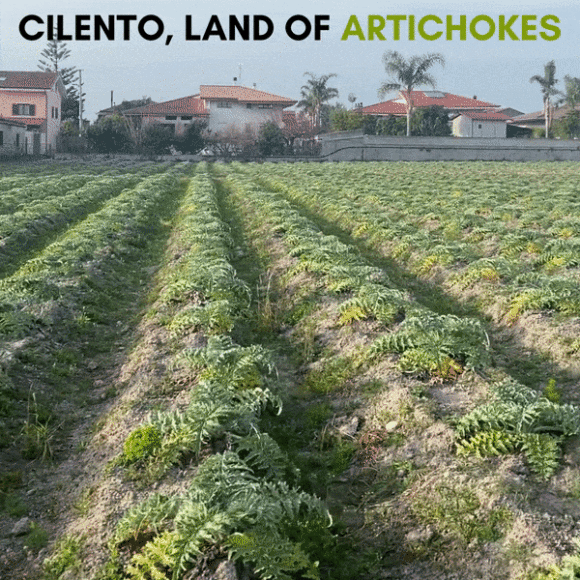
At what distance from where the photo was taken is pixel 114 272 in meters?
14.3

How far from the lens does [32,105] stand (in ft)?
248

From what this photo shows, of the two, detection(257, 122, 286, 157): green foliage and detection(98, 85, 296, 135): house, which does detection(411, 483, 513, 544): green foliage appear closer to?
detection(257, 122, 286, 157): green foliage

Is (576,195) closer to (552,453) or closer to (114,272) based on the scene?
(114,272)

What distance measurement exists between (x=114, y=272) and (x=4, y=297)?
3.81 meters

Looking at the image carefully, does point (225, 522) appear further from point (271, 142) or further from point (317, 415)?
point (271, 142)

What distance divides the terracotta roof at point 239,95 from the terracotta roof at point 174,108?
4.81 feet

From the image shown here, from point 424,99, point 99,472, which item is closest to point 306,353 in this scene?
point 99,472

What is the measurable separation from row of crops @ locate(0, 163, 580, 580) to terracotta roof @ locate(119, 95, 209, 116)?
73.8 m

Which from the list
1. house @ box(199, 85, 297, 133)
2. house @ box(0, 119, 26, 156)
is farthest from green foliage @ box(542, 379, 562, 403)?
house @ box(199, 85, 297, 133)

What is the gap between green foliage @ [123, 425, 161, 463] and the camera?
602 cm

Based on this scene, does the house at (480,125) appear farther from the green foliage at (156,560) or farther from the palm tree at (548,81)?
the green foliage at (156,560)

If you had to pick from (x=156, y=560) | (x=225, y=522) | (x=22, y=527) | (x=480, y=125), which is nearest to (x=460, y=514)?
(x=225, y=522)

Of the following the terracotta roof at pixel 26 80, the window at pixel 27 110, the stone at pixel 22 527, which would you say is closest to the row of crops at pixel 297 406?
the stone at pixel 22 527

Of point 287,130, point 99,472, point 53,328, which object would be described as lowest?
point 99,472
